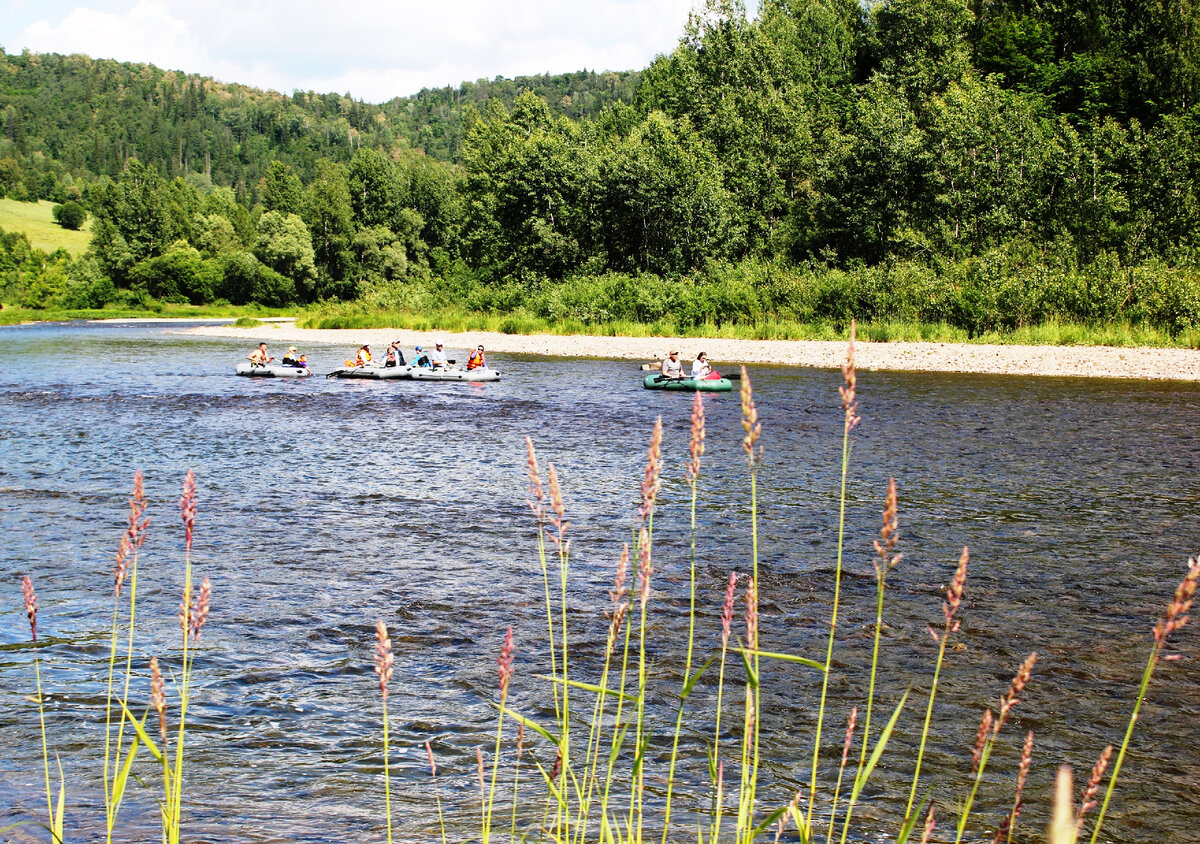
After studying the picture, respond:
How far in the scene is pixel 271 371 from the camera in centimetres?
3341

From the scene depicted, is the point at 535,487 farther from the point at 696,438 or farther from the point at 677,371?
the point at 677,371

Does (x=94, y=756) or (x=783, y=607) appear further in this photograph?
(x=783, y=607)

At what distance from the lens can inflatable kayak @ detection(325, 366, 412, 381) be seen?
1278 inches

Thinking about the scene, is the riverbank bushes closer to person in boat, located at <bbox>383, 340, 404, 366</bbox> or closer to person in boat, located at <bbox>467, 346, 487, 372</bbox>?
person in boat, located at <bbox>467, 346, 487, 372</bbox>

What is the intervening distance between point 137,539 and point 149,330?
7339 centimetres

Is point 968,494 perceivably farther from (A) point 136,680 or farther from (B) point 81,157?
(B) point 81,157

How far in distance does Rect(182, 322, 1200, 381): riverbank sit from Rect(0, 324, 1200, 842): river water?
8.81 metres

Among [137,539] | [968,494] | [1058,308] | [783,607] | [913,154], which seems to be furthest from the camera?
[913,154]

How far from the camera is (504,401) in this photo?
27266mm

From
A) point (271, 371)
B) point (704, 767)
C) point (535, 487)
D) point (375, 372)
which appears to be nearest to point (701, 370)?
point (375, 372)

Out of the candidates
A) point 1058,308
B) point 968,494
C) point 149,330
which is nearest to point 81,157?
point 149,330

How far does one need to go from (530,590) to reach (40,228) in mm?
145498

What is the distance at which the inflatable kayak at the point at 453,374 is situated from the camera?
3169 cm

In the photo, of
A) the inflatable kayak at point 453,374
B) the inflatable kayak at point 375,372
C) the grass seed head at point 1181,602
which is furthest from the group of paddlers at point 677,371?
the grass seed head at point 1181,602
